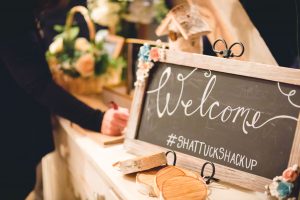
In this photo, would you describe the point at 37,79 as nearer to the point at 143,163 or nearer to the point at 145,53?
the point at 145,53

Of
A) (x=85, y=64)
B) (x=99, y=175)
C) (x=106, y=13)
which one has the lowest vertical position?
(x=99, y=175)

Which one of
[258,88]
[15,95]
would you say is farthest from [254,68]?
[15,95]

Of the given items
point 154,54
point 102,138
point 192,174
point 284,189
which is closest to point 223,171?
point 192,174

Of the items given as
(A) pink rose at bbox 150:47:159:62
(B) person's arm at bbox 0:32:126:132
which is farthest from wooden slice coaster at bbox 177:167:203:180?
(B) person's arm at bbox 0:32:126:132

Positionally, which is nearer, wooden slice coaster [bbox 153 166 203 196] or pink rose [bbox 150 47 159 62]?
wooden slice coaster [bbox 153 166 203 196]

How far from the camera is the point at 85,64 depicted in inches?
67.7

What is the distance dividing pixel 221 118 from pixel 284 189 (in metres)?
0.27

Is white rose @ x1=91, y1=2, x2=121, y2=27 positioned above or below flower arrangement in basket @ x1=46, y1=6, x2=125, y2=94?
above

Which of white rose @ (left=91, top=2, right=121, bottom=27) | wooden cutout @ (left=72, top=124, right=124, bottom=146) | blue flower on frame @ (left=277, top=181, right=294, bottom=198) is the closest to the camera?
blue flower on frame @ (left=277, top=181, right=294, bottom=198)

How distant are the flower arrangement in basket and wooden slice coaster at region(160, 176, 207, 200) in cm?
104

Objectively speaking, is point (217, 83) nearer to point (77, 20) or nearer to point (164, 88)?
point (164, 88)

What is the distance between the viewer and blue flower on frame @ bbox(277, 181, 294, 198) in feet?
2.54

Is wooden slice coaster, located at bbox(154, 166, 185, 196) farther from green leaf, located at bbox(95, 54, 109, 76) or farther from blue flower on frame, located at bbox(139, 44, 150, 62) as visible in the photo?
green leaf, located at bbox(95, 54, 109, 76)

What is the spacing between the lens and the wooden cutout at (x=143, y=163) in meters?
0.95
